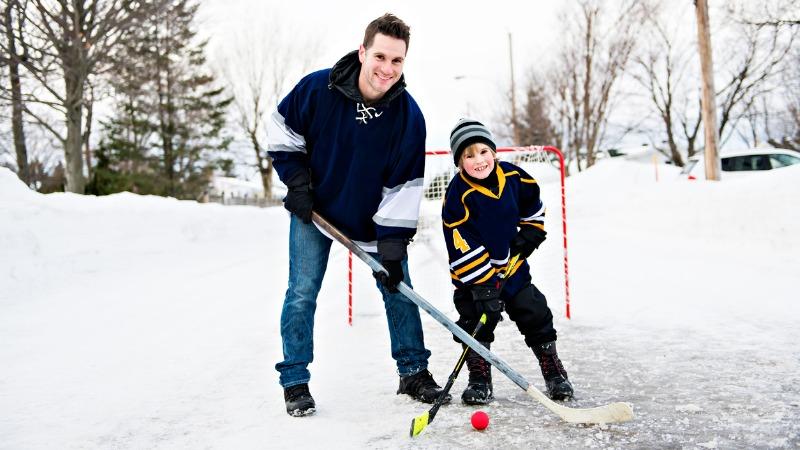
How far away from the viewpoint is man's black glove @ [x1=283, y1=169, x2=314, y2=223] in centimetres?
285

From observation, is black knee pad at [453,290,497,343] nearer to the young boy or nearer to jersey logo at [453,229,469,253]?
the young boy

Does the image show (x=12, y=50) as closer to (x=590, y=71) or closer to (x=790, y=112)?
(x=590, y=71)

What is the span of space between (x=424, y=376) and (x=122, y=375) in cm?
168

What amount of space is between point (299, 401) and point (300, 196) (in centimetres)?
91

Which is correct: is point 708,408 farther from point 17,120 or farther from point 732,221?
point 17,120

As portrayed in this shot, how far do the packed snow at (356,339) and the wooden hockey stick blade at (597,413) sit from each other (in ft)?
0.12

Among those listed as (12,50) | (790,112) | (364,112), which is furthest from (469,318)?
(790,112)

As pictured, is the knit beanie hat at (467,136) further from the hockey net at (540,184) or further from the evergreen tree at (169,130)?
the evergreen tree at (169,130)

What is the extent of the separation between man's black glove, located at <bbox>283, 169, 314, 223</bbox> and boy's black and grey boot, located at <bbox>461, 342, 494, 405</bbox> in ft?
3.30

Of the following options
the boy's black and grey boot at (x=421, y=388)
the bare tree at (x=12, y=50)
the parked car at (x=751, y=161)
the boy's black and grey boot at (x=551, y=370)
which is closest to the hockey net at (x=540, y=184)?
the boy's black and grey boot at (x=551, y=370)

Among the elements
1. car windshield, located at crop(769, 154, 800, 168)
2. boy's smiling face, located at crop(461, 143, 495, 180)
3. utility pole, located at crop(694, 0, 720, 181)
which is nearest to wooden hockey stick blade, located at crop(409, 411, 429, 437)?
boy's smiling face, located at crop(461, 143, 495, 180)

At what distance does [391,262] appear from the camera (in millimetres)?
2785

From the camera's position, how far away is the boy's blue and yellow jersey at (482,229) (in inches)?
112

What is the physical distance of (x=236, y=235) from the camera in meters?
11.6
